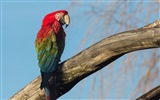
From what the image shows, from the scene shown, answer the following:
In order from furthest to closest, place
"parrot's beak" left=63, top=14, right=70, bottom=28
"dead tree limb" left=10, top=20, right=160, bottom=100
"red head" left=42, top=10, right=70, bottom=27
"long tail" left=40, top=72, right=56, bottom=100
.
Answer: "parrot's beak" left=63, top=14, right=70, bottom=28, "red head" left=42, top=10, right=70, bottom=27, "long tail" left=40, top=72, right=56, bottom=100, "dead tree limb" left=10, top=20, right=160, bottom=100

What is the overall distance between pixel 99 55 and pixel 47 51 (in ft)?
1.02

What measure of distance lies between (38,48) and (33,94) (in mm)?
238

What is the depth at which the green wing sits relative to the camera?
1492mm

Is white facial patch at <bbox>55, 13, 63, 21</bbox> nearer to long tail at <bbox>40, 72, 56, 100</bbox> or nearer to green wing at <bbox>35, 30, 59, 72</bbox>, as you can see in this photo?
green wing at <bbox>35, 30, 59, 72</bbox>

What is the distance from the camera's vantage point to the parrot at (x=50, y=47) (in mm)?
1438

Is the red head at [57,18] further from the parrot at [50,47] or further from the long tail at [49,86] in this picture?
the long tail at [49,86]

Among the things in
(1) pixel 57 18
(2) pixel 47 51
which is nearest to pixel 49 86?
(2) pixel 47 51

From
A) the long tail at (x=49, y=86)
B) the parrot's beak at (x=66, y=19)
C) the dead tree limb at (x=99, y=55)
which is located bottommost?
the long tail at (x=49, y=86)

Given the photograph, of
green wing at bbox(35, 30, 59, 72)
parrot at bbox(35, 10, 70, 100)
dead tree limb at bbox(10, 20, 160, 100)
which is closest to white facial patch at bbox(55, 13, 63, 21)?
parrot at bbox(35, 10, 70, 100)

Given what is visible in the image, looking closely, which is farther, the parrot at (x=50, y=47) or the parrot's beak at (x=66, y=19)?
the parrot's beak at (x=66, y=19)

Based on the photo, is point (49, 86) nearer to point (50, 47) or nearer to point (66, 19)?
point (50, 47)

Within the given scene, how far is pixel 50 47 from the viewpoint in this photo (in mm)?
1593

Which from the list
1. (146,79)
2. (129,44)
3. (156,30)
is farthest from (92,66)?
(146,79)

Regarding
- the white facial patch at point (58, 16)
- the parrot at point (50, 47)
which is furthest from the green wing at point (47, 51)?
the white facial patch at point (58, 16)
